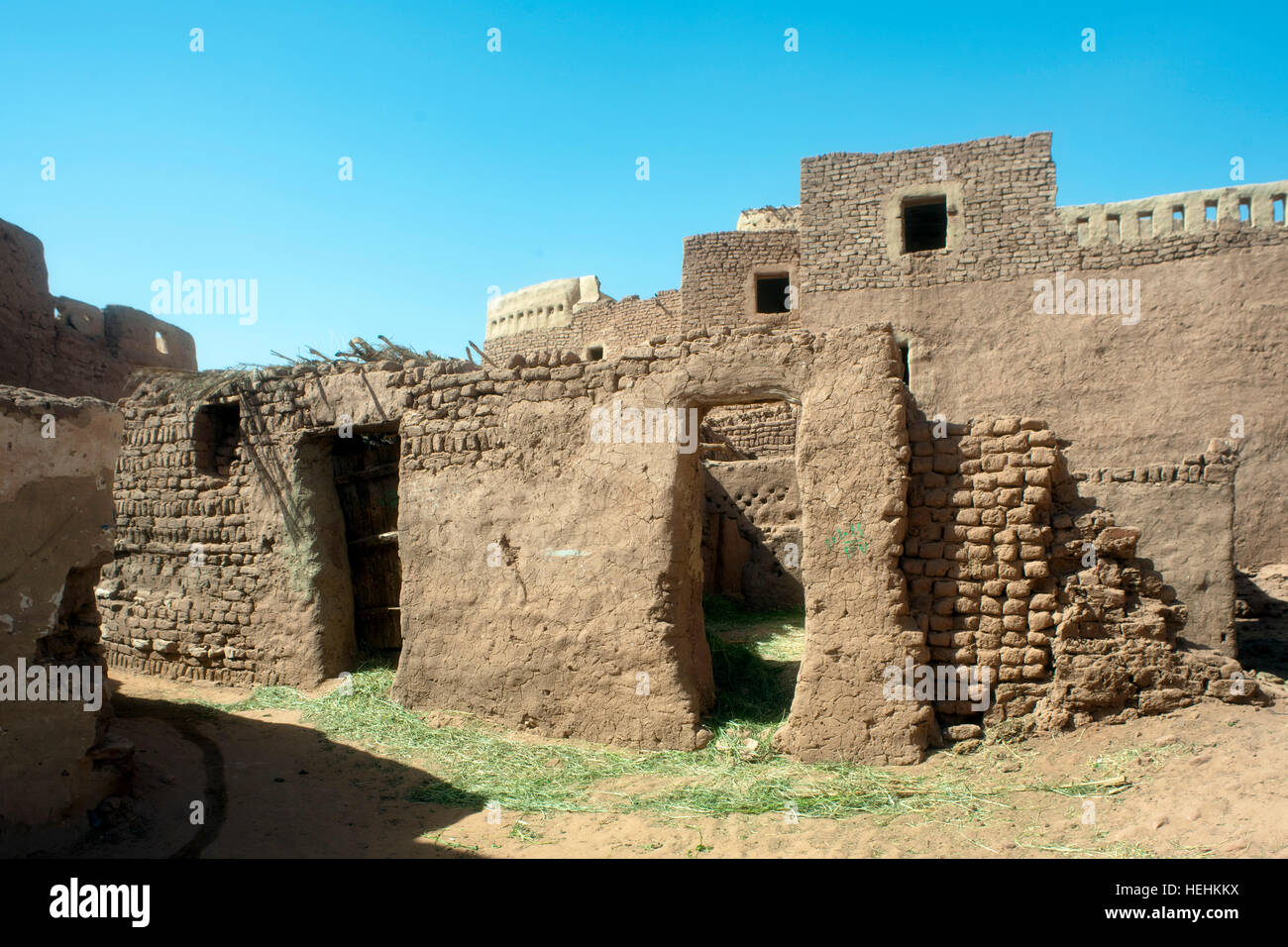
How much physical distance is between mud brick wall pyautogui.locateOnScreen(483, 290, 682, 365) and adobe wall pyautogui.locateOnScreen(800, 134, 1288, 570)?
501 centimetres

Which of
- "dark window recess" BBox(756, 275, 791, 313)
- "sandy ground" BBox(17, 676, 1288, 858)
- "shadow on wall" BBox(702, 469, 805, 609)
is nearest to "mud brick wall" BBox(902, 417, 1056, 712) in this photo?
"sandy ground" BBox(17, 676, 1288, 858)

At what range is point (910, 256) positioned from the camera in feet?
44.1

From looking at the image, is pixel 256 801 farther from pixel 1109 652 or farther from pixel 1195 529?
pixel 1195 529

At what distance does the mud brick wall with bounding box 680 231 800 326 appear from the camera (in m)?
16.4

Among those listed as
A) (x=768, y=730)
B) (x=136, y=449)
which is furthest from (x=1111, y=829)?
(x=136, y=449)

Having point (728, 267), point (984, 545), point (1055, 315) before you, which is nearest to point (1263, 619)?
point (1055, 315)

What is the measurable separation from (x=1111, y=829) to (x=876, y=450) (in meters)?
2.53

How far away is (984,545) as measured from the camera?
18.1ft

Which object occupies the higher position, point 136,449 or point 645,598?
point 136,449

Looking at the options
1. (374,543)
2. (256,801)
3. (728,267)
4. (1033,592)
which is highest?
(728,267)

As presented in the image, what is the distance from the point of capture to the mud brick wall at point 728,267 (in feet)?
53.9

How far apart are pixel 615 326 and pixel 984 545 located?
14858mm

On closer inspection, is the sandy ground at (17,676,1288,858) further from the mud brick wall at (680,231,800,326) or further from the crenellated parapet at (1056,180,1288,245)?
the mud brick wall at (680,231,800,326)
